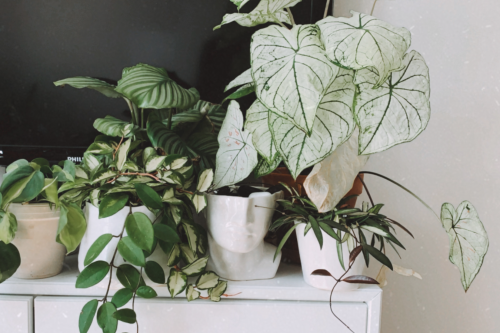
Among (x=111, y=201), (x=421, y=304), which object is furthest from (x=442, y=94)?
(x=111, y=201)

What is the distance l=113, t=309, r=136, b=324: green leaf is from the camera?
465 millimetres

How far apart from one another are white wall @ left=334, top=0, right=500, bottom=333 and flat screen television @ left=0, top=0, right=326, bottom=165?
374mm

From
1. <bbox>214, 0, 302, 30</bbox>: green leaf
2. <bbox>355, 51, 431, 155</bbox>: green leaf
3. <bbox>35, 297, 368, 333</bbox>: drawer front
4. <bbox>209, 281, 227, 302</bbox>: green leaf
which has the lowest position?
<bbox>35, 297, 368, 333</bbox>: drawer front

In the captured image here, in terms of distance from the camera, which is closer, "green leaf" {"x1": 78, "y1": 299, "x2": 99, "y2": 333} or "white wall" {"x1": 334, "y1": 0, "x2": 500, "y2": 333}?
"green leaf" {"x1": 78, "y1": 299, "x2": 99, "y2": 333}

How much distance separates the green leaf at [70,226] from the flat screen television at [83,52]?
0.32 m

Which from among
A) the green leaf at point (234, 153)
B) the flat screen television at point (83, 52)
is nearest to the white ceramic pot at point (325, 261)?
the green leaf at point (234, 153)

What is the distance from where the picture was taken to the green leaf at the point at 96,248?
47 cm

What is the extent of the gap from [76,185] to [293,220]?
0.35 m

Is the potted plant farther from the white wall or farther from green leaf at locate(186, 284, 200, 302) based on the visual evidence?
the white wall

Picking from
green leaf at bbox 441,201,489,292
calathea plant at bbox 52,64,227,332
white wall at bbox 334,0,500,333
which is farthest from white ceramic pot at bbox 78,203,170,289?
white wall at bbox 334,0,500,333

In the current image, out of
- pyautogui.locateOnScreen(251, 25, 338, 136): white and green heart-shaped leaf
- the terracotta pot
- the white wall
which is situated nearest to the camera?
pyautogui.locateOnScreen(251, 25, 338, 136): white and green heart-shaped leaf

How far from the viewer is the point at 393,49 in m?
0.41

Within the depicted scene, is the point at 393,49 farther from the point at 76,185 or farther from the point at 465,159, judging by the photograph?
the point at 465,159

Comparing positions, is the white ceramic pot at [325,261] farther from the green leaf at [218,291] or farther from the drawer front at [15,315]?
the drawer front at [15,315]
